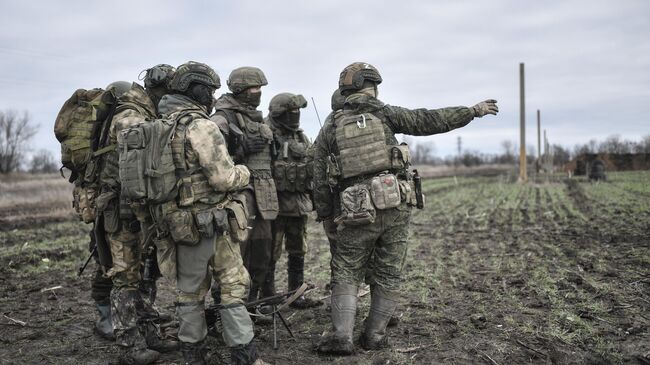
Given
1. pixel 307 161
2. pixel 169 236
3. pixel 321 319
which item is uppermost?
pixel 307 161

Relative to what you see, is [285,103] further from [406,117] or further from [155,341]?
[155,341]

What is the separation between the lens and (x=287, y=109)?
6.33m

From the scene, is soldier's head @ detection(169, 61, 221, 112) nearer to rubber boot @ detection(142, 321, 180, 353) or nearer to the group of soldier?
the group of soldier

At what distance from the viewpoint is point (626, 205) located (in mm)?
16719

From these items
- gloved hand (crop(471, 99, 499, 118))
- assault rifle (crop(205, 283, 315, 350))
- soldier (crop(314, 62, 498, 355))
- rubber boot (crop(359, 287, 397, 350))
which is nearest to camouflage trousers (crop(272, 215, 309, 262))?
assault rifle (crop(205, 283, 315, 350))

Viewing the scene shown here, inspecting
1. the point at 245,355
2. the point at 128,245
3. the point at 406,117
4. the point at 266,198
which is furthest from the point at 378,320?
the point at 128,245

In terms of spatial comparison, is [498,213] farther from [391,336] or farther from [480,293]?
[391,336]

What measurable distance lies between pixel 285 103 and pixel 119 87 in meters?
1.89

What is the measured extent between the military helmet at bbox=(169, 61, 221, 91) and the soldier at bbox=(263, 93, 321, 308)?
1.70m

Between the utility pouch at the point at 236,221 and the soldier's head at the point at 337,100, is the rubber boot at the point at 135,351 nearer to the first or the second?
the utility pouch at the point at 236,221

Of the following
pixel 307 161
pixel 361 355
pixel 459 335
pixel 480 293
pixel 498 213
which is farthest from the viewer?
pixel 498 213

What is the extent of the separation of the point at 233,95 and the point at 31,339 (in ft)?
11.2

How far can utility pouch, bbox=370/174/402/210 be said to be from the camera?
4.89 meters

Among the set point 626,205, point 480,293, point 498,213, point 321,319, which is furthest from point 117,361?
point 626,205
